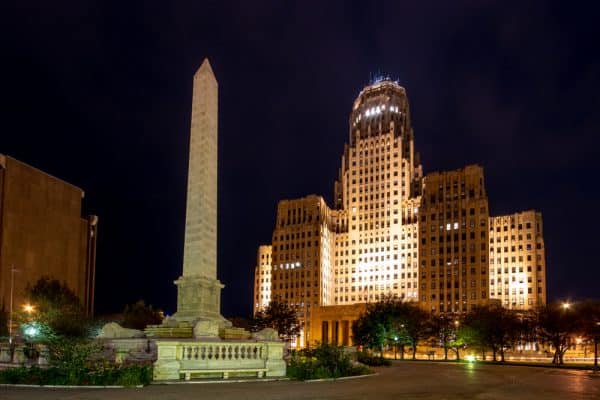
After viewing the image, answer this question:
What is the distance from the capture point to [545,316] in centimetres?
7031

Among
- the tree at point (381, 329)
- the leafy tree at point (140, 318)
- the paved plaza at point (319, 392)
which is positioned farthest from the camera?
the tree at point (381, 329)

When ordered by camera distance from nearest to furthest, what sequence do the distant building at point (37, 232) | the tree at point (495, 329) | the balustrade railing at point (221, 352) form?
the balustrade railing at point (221, 352) → the tree at point (495, 329) → the distant building at point (37, 232)

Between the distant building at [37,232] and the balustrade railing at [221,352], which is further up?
the distant building at [37,232]

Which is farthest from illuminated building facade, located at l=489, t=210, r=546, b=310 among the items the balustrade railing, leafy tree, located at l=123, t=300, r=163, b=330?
the balustrade railing

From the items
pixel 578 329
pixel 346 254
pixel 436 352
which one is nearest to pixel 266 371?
pixel 578 329

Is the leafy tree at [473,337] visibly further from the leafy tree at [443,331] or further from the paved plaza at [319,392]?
the paved plaza at [319,392]

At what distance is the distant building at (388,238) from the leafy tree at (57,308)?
247ft

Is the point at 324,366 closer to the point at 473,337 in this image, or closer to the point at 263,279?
the point at 473,337

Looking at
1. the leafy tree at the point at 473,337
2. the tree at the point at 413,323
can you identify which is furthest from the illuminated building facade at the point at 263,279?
the leafy tree at the point at 473,337

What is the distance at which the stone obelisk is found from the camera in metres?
33.2

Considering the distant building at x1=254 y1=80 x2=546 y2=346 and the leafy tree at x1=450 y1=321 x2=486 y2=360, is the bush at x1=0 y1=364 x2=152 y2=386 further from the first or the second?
the distant building at x1=254 y1=80 x2=546 y2=346

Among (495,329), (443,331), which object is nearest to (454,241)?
(443,331)

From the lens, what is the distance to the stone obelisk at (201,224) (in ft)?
109

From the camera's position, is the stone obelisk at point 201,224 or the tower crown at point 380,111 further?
the tower crown at point 380,111
